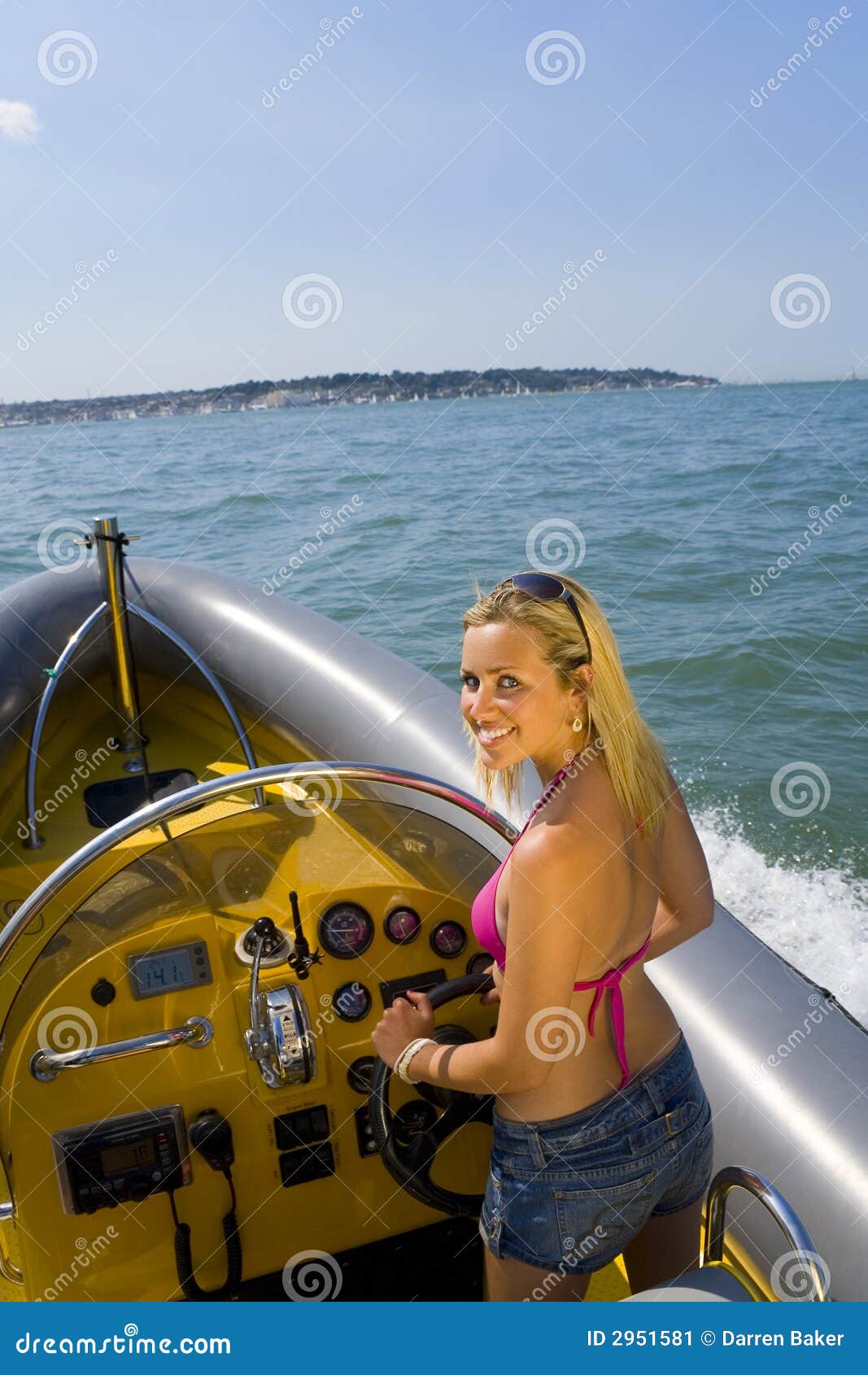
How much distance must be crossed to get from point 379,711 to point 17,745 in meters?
1.12

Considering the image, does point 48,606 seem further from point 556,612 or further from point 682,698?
point 682,698

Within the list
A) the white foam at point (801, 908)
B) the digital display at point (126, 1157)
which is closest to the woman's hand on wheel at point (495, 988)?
the digital display at point (126, 1157)

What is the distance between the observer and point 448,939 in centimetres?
165

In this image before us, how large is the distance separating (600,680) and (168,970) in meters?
0.76

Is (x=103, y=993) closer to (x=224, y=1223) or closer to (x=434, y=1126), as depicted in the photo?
(x=224, y=1223)

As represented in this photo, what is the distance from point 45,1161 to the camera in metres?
1.42

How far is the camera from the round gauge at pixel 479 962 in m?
1.66

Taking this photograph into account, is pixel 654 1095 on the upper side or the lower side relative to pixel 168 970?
lower

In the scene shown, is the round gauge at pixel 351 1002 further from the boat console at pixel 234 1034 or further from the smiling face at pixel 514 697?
the smiling face at pixel 514 697

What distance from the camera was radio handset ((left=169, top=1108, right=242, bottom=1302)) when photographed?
A: 1.47 metres

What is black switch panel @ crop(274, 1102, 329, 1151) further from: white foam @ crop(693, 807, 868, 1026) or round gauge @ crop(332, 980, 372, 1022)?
white foam @ crop(693, 807, 868, 1026)

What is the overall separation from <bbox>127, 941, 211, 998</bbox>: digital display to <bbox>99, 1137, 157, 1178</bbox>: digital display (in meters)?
0.19

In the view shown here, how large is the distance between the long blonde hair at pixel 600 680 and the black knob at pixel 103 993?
0.73 m

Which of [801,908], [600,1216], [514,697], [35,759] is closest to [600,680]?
[514,697]
